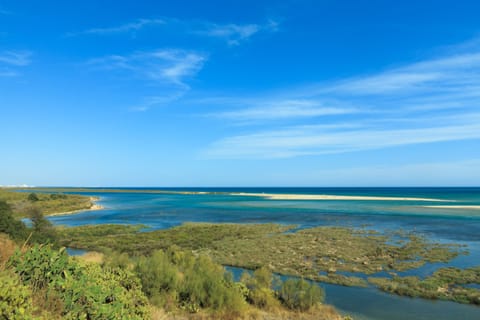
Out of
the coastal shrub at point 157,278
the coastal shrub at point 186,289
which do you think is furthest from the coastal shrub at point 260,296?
the coastal shrub at point 157,278

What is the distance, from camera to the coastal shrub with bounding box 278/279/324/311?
14.3m

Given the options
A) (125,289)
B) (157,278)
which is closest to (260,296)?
(157,278)

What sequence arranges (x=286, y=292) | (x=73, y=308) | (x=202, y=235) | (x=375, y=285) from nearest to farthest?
1. (x=73, y=308)
2. (x=286, y=292)
3. (x=375, y=285)
4. (x=202, y=235)

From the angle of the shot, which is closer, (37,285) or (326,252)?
(37,285)

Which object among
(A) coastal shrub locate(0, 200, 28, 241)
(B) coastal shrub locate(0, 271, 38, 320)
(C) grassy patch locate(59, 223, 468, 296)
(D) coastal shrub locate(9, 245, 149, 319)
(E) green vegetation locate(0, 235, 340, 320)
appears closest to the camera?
(B) coastal shrub locate(0, 271, 38, 320)

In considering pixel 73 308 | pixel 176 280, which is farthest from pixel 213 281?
pixel 73 308

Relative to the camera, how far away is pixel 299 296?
572 inches

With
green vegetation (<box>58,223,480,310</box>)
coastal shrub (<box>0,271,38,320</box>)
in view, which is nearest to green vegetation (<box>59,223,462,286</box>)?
green vegetation (<box>58,223,480,310</box>)

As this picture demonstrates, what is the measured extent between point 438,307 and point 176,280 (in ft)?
42.1

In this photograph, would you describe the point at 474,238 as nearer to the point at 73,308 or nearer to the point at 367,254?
the point at 367,254

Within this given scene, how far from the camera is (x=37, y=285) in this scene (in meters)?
7.08

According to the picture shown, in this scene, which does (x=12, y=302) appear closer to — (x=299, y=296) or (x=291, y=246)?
(x=299, y=296)

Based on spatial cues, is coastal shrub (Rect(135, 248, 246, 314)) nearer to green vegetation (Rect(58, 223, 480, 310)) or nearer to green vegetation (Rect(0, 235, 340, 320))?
green vegetation (Rect(0, 235, 340, 320))

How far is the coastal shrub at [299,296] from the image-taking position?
47.0 feet
